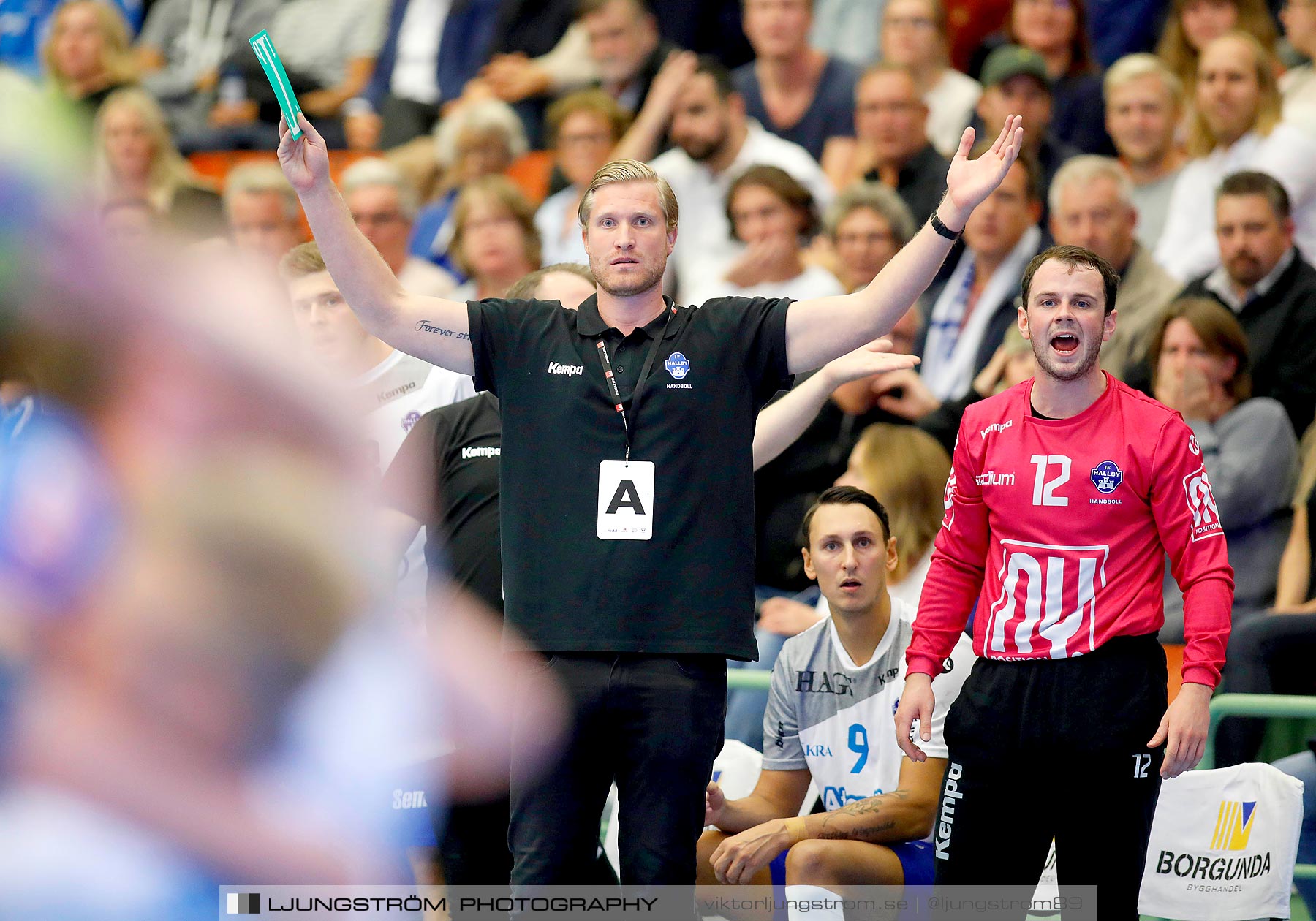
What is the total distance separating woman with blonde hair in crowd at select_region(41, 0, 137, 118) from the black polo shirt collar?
234 inches

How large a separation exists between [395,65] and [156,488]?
1228 cm

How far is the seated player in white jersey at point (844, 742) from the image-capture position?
478 cm

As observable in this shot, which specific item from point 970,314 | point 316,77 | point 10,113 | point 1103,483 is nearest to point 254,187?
point 970,314

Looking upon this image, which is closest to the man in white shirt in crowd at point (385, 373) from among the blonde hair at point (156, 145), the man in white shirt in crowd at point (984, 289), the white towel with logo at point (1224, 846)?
the white towel with logo at point (1224, 846)

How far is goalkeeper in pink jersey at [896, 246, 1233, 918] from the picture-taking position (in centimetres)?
391

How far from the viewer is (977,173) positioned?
3.61 metres

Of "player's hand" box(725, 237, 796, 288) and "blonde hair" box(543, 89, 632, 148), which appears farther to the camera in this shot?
"blonde hair" box(543, 89, 632, 148)

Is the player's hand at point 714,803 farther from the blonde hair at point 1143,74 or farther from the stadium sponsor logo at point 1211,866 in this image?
the blonde hair at point 1143,74

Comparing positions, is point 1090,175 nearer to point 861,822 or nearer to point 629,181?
point 861,822

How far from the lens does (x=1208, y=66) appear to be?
7.95 metres

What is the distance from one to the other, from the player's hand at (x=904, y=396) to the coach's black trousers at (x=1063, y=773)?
3012mm

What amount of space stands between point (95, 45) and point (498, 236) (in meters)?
3.84

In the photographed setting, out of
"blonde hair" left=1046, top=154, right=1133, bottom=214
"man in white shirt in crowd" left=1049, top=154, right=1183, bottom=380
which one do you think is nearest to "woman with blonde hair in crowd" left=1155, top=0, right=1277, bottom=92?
"blonde hair" left=1046, top=154, right=1133, bottom=214

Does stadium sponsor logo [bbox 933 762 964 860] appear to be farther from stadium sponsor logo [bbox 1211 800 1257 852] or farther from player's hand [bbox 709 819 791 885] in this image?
stadium sponsor logo [bbox 1211 800 1257 852]
